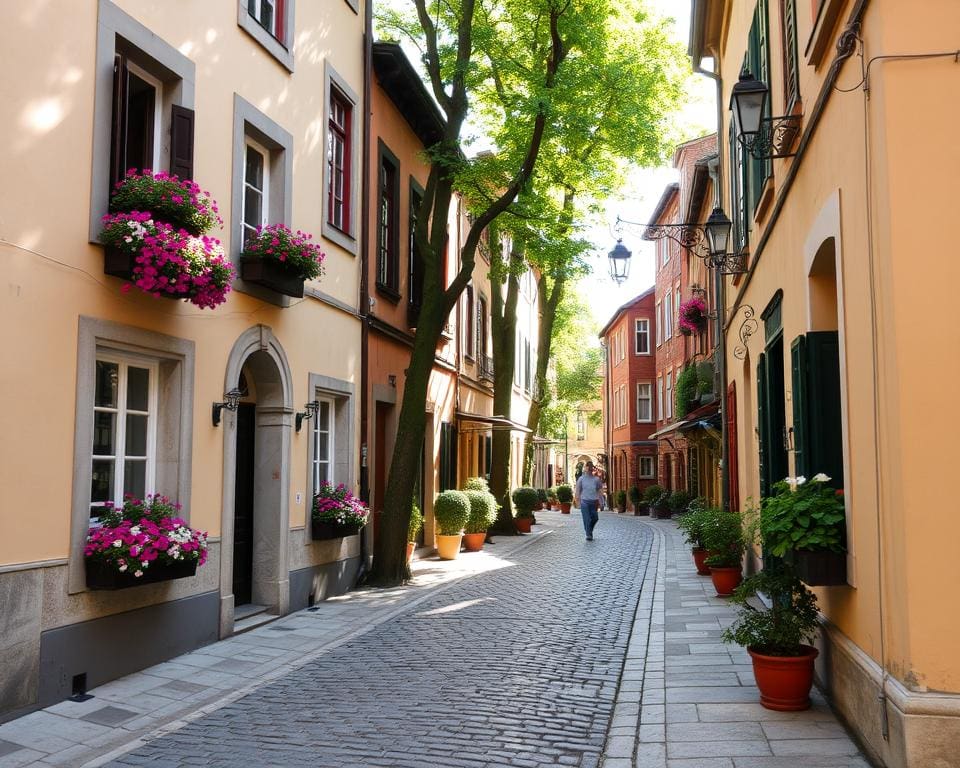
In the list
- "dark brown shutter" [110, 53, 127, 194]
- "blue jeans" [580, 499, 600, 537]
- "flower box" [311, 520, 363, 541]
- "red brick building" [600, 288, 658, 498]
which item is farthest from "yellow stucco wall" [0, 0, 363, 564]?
"red brick building" [600, 288, 658, 498]

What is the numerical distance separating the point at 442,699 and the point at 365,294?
746 cm

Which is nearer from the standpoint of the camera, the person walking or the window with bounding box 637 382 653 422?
the person walking

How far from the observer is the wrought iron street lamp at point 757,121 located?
23.7 ft

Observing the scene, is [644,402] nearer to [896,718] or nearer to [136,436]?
[136,436]

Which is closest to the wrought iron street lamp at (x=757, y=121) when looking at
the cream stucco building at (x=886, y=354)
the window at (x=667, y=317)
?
the cream stucco building at (x=886, y=354)

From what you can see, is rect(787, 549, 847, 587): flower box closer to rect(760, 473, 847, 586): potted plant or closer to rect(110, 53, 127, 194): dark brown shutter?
rect(760, 473, 847, 586): potted plant

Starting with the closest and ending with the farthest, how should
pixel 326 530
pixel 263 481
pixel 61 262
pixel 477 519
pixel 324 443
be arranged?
1. pixel 61 262
2. pixel 263 481
3. pixel 326 530
4. pixel 324 443
5. pixel 477 519

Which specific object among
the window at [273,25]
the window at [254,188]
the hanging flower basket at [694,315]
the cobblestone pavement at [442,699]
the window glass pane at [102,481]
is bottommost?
the cobblestone pavement at [442,699]

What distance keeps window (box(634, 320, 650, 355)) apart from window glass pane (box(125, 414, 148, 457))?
40961mm

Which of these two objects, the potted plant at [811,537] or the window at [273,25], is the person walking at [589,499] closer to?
the window at [273,25]

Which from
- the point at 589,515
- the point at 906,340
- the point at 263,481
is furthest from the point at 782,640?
the point at 589,515

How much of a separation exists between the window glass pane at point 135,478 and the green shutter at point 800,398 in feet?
17.9

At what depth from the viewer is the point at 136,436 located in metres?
7.77

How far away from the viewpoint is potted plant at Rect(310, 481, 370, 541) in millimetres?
10969
